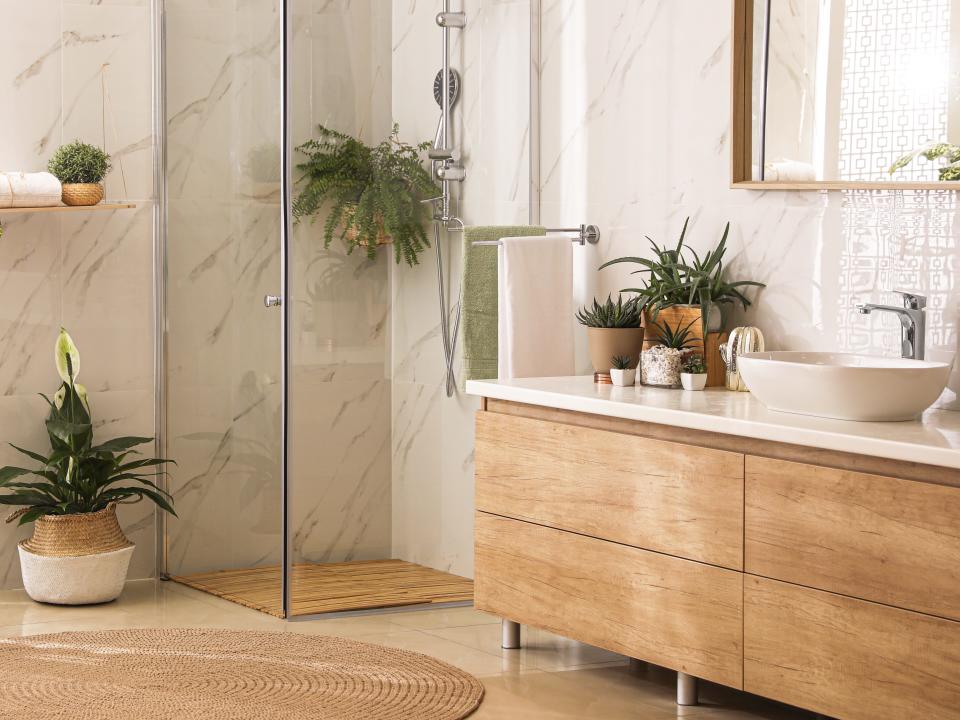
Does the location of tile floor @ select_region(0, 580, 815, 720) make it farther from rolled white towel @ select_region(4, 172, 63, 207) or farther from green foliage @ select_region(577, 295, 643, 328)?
rolled white towel @ select_region(4, 172, 63, 207)

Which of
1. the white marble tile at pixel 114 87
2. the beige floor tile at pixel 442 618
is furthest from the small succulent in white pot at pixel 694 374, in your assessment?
the white marble tile at pixel 114 87

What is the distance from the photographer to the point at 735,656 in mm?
2904

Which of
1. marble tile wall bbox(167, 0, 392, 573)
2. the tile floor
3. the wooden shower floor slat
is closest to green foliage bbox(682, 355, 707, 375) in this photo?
the tile floor

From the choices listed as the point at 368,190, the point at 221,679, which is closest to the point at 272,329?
the point at 368,190

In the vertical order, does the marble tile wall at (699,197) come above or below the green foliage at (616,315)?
above

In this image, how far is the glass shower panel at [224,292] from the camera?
4023mm

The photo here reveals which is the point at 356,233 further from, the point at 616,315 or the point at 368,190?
the point at 616,315

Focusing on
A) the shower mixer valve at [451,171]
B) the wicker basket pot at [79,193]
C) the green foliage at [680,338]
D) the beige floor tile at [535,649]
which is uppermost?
the shower mixer valve at [451,171]

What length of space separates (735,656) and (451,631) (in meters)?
1.09

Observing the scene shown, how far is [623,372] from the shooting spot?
3.46m

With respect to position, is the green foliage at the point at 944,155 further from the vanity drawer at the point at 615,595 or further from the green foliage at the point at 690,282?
the vanity drawer at the point at 615,595

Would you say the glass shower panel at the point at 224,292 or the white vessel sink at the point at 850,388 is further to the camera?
the glass shower panel at the point at 224,292

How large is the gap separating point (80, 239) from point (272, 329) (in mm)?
812

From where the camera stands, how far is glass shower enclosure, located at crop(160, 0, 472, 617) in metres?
3.85
